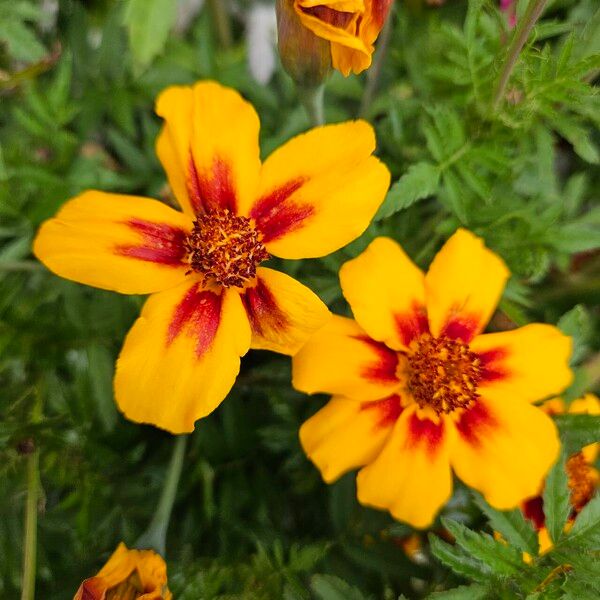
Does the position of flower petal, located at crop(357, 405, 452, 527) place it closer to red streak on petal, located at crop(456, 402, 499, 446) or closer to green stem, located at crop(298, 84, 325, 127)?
red streak on petal, located at crop(456, 402, 499, 446)

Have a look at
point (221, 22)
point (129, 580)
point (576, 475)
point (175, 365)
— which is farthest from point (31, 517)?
point (221, 22)

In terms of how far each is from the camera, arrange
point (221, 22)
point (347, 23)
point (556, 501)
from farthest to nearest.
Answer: point (221, 22) < point (556, 501) < point (347, 23)

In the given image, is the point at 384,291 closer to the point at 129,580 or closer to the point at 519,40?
the point at 519,40

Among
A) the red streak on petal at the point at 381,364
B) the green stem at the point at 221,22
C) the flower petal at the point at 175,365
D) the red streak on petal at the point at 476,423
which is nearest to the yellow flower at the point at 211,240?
the flower petal at the point at 175,365

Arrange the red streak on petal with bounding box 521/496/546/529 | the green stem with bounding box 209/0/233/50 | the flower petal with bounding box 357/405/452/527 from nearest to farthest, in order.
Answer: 1. the flower petal with bounding box 357/405/452/527
2. the red streak on petal with bounding box 521/496/546/529
3. the green stem with bounding box 209/0/233/50

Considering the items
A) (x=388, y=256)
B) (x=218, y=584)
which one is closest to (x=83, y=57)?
(x=388, y=256)

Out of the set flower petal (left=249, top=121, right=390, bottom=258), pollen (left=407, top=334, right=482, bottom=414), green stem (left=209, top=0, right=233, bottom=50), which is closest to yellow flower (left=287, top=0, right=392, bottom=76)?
flower petal (left=249, top=121, right=390, bottom=258)
